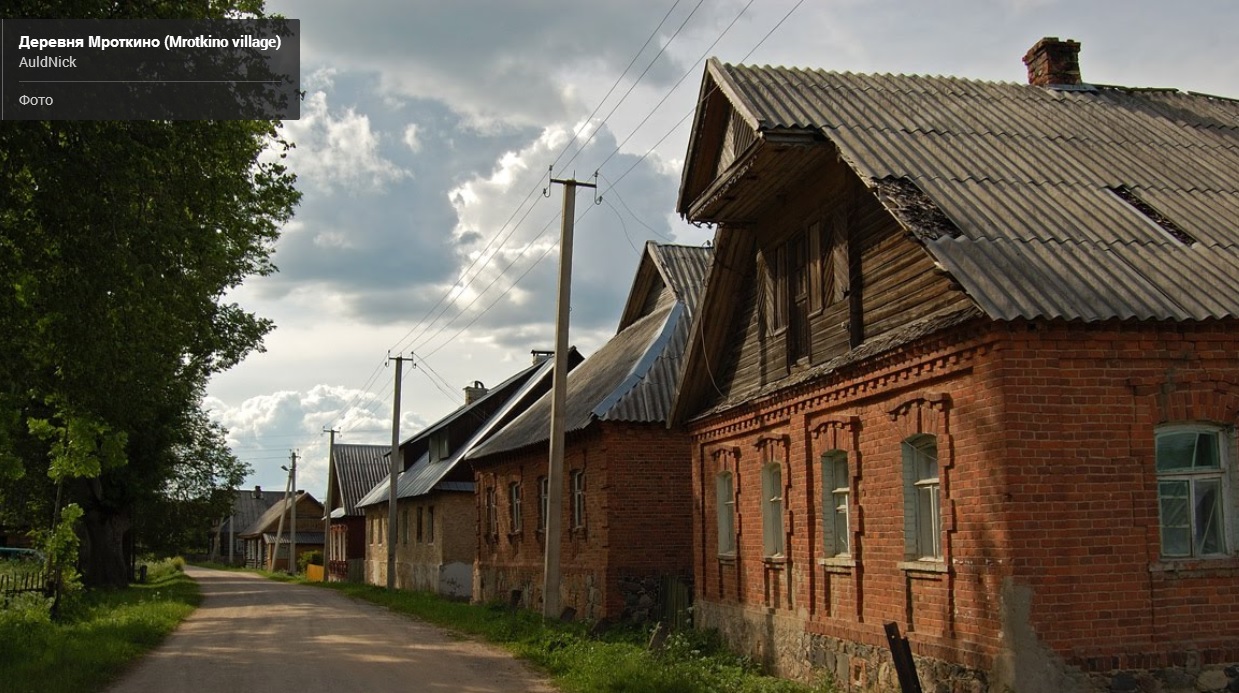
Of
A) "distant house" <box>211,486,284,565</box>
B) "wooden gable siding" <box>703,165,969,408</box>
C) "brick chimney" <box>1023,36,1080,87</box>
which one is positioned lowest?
"distant house" <box>211,486,284,565</box>

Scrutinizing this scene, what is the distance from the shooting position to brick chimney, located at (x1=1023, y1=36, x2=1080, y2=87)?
15148mm

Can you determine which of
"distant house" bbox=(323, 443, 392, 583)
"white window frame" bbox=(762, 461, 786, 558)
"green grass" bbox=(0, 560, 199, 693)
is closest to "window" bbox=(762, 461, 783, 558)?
"white window frame" bbox=(762, 461, 786, 558)

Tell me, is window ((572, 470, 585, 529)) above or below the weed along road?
above

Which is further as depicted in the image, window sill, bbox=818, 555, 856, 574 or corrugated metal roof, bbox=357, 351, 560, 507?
corrugated metal roof, bbox=357, 351, 560, 507

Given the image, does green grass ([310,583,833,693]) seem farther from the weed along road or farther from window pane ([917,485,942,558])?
window pane ([917,485,942,558])

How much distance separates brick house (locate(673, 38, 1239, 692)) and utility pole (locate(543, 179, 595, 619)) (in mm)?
3403

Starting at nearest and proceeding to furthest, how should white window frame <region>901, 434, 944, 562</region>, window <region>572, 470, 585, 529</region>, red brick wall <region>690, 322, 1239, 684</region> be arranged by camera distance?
1. red brick wall <region>690, 322, 1239, 684</region>
2. white window frame <region>901, 434, 944, 562</region>
3. window <region>572, 470, 585, 529</region>

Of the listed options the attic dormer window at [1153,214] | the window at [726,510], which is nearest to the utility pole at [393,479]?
the window at [726,510]

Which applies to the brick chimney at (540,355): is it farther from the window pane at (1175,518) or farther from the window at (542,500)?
the window pane at (1175,518)

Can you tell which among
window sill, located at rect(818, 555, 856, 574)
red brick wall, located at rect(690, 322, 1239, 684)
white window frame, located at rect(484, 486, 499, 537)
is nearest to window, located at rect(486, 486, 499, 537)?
white window frame, located at rect(484, 486, 499, 537)

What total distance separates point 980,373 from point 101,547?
31052 mm

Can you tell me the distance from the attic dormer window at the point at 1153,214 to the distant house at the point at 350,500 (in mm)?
44568

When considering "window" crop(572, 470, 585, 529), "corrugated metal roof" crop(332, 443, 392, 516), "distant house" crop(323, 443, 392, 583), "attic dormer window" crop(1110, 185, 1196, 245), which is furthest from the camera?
"corrugated metal roof" crop(332, 443, 392, 516)

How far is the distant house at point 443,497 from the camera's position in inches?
1372
